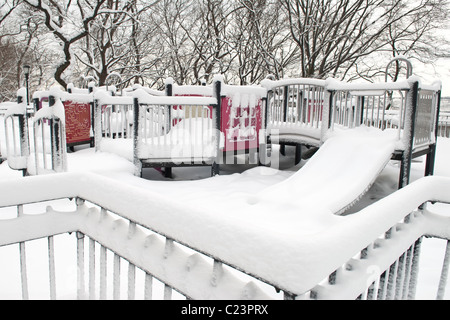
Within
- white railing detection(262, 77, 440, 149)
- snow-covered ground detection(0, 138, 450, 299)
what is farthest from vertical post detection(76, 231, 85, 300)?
white railing detection(262, 77, 440, 149)

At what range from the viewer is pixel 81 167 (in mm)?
6582

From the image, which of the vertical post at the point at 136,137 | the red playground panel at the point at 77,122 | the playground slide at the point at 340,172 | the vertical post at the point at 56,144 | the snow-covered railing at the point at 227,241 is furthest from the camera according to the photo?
the red playground panel at the point at 77,122

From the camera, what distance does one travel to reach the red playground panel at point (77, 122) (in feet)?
31.5

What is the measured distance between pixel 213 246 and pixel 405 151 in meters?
6.08

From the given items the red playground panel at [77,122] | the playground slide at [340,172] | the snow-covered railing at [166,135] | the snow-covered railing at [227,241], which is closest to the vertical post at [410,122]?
the playground slide at [340,172]

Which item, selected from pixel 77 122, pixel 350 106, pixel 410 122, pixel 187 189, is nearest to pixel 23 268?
pixel 187 189

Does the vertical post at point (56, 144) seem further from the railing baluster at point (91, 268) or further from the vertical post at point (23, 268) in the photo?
the railing baluster at point (91, 268)

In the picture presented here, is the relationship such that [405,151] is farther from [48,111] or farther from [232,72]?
[232,72]

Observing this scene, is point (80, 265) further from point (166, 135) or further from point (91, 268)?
point (166, 135)

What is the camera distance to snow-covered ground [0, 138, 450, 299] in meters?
2.89

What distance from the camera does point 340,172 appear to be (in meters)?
5.92

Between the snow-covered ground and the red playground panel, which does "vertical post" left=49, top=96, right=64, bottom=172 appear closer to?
the snow-covered ground

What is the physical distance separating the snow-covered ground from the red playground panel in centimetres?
180

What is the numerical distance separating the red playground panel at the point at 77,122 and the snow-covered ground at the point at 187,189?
70.7 inches
